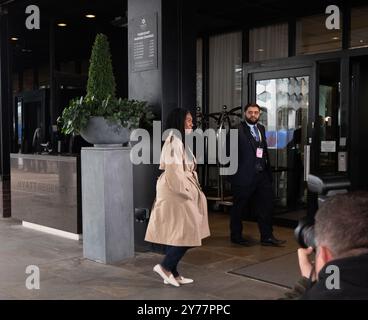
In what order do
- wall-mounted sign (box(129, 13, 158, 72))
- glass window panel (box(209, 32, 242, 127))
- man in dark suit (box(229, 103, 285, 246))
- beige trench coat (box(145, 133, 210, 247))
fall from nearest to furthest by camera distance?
beige trench coat (box(145, 133, 210, 247)), wall-mounted sign (box(129, 13, 158, 72)), man in dark suit (box(229, 103, 285, 246)), glass window panel (box(209, 32, 242, 127))

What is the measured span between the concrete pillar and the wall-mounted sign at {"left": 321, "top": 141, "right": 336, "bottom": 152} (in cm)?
249

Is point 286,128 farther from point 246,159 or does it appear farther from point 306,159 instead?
point 246,159

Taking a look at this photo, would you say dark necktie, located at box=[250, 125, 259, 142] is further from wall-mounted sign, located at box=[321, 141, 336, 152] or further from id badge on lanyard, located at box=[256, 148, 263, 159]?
wall-mounted sign, located at box=[321, 141, 336, 152]

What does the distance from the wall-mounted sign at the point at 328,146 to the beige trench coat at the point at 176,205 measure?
8.26 feet

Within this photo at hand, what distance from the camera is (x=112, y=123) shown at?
480 centimetres

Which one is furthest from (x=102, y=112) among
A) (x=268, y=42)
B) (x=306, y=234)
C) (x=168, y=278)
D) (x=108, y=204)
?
(x=306, y=234)

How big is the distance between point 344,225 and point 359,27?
5392mm

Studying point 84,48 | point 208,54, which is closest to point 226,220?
point 208,54

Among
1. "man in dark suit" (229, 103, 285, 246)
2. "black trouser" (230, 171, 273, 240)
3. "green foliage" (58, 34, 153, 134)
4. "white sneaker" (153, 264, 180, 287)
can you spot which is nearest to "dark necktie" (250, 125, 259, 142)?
"man in dark suit" (229, 103, 285, 246)

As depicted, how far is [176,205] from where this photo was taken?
13.3 ft

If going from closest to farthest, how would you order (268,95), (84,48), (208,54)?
(268,95)
(208,54)
(84,48)

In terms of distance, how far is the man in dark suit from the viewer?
5527mm

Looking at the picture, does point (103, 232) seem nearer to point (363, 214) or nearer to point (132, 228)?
point (132, 228)

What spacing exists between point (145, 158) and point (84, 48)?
7.34 meters
